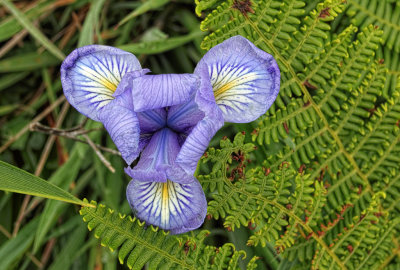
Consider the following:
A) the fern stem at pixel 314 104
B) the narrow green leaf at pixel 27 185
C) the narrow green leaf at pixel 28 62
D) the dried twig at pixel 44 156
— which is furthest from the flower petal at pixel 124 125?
the narrow green leaf at pixel 28 62

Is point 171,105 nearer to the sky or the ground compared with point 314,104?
nearer to the sky

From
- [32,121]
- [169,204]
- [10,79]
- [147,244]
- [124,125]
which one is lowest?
[32,121]

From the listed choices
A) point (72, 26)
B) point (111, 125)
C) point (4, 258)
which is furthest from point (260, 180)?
point (72, 26)

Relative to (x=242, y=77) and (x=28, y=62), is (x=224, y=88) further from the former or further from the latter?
(x=28, y=62)

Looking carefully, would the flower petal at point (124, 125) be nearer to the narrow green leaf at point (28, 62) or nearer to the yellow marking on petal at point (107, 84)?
the yellow marking on petal at point (107, 84)

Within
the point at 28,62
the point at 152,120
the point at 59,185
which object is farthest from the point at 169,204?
the point at 28,62

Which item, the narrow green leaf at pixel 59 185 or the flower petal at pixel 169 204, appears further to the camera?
the narrow green leaf at pixel 59 185

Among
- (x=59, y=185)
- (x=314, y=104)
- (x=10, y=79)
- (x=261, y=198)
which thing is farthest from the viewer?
(x=10, y=79)
